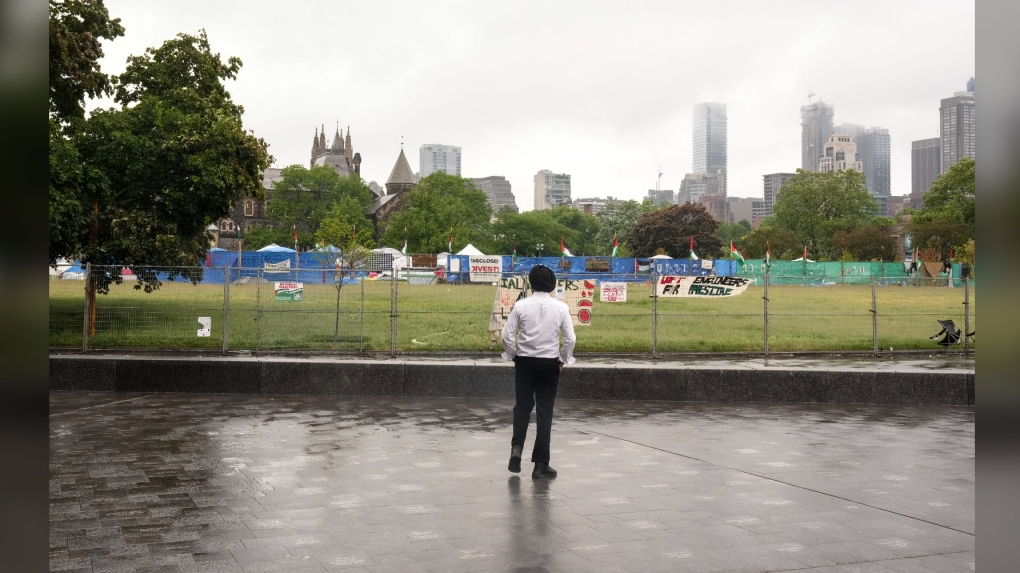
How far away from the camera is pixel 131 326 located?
50.2 ft

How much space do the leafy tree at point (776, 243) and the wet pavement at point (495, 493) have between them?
9873 cm

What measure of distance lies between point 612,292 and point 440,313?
3496 millimetres

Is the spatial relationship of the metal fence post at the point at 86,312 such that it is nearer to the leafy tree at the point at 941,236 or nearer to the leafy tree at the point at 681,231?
the leafy tree at the point at 941,236

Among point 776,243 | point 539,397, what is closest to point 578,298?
point 539,397

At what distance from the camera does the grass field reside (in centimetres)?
1540

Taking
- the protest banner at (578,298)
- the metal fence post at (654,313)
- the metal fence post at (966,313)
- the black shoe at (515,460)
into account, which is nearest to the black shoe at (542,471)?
the black shoe at (515,460)

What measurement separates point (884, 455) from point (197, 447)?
7229 millimetres

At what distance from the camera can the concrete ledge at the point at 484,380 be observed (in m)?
13.7

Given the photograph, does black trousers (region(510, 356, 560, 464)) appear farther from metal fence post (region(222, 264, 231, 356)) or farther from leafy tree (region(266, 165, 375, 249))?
leafy tree (region(266, 165, 375, 249))

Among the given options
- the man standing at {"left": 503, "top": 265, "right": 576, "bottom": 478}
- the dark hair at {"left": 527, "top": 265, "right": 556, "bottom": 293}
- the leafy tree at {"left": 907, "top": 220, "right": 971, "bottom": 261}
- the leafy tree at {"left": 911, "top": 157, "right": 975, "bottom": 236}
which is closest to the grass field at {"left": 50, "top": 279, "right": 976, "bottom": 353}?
the dark hair at {"left": 527, "top": 265, "right": 556, "bottom": 293}

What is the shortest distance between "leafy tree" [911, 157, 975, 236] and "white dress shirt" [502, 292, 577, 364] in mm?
Result: 81957
